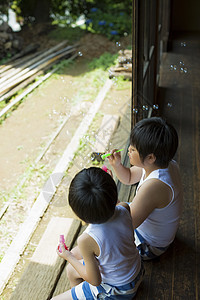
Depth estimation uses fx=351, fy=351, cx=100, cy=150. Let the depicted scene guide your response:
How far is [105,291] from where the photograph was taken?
53.6 inches

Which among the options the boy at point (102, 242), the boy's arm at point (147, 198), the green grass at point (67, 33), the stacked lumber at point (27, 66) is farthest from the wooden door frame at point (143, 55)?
the green grass at point (67, 33)

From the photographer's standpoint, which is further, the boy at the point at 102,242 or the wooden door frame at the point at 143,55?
the wooden door frame at the point at 143,55

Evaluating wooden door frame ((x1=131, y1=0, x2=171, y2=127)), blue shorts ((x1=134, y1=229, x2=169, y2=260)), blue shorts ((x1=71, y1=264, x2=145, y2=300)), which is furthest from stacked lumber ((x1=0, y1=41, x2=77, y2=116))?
blue shorts ((x1=71, y1=264, x2=145, y2=300))

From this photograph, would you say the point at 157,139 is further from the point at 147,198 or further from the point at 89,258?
the point at 89,258

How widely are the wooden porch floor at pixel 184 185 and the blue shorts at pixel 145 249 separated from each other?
53mm

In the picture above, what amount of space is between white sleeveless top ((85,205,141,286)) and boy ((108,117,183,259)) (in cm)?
19

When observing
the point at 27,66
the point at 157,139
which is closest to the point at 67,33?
the point at 27,66

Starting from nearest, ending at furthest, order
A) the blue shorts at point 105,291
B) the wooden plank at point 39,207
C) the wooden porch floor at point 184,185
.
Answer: the blue shorts at point 105,291, the wooden porch floor at point 184,185, the wooden plank at point 39,207

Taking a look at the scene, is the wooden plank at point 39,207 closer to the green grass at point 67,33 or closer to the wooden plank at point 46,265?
the wooden plank at point 46,265

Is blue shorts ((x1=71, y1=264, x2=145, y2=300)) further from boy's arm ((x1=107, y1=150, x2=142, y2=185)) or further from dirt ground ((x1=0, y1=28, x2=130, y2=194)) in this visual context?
dirt ground ((x1=0, y1=28, x2=130, y2=194))

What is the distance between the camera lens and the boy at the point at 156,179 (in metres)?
1.46

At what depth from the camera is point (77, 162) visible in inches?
116

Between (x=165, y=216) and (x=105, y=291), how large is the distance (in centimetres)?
43

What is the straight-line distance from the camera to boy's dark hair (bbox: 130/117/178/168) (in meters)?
1.45
